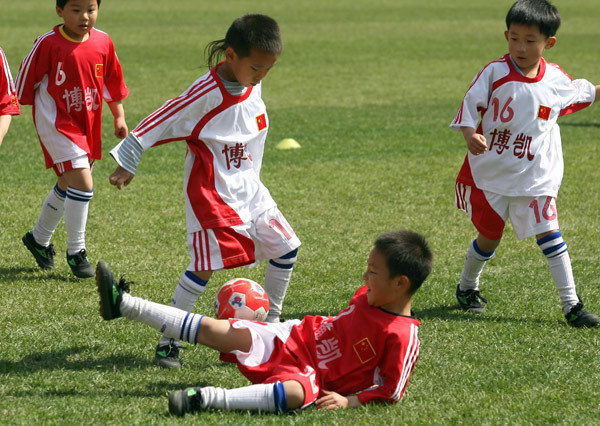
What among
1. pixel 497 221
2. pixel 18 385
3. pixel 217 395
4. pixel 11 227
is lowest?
pixel 11 227

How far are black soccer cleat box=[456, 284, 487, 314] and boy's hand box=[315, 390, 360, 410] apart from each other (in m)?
1.90

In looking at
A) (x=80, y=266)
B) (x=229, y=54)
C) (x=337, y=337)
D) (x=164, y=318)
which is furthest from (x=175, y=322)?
(x=80, y=266)

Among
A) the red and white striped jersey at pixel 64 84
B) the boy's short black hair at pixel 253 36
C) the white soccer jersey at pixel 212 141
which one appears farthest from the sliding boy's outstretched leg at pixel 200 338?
the red and white striped jersey at pixel 64 84

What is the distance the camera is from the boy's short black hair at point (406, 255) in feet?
12.6

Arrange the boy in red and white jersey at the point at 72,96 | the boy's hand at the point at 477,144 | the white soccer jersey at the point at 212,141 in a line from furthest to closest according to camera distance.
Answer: the boy in red and white jersey at the point at 72,96 → the boy's hand at the point at 477,144 → the white soccer jersey at the point at 212,141

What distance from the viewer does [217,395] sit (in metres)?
3.66

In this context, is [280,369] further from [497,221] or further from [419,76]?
[419,76]

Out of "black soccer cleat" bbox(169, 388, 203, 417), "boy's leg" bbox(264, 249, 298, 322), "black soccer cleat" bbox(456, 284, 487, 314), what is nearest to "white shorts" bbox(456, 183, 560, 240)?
"black soccer cleat" bbox(456, 284, 487, 314)

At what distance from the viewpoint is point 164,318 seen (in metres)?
3.90

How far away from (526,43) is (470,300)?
5.32 ft

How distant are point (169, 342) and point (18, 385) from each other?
748 millimetres

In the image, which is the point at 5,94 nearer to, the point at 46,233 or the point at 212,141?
the point at 46,233

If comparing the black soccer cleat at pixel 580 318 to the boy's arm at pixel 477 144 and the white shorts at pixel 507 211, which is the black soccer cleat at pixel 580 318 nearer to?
the white shorts at pixel 507 211

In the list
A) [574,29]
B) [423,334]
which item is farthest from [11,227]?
[574,29]
